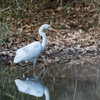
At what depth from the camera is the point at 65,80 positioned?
4434 mm

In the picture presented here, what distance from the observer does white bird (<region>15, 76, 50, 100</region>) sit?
3752 mm

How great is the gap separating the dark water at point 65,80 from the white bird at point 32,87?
0.09 m

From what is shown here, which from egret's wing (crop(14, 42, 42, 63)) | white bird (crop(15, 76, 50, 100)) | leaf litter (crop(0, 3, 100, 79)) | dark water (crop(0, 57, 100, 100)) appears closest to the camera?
dark water (crop(0, 57, 100, 100))

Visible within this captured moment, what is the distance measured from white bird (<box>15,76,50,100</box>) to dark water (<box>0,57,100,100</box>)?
9cm

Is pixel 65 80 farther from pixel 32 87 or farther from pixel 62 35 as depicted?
pixel 62 35

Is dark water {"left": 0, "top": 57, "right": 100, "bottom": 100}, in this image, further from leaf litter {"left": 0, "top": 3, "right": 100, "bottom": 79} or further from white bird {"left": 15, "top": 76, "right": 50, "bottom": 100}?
leaf litter {"left": 0, "top": 3, "right": 100, "bottom": 79}

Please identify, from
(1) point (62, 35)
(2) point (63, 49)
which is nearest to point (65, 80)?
(2) point (63, 49)

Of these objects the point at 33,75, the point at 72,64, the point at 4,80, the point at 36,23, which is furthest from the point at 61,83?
the point at 36,23

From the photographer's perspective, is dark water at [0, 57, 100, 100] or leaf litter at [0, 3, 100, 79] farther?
leaf litter at [0, 3, 100, 79]

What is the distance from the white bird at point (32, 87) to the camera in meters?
3.75

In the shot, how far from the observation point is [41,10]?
10398mm

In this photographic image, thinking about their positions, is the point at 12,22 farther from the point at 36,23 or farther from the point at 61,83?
the point at 61,83

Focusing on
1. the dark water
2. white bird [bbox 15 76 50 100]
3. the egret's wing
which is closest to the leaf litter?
the dark water

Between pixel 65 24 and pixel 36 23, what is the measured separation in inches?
50.2
